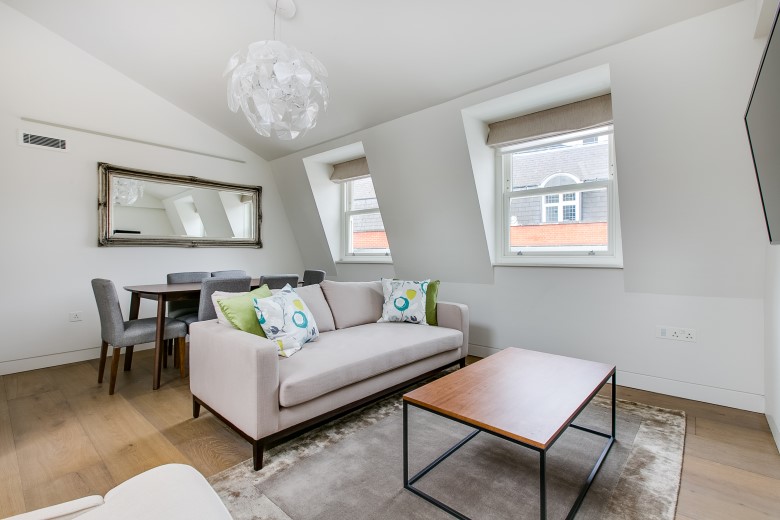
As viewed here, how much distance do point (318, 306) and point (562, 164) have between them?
8.05ft

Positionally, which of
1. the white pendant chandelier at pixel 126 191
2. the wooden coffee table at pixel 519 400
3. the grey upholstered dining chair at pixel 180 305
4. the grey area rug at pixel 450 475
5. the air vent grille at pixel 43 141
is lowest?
the grey area rug at pixel 450 475

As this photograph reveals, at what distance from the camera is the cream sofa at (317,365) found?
72.4 inches

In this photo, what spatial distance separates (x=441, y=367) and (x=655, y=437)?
1.38 metres

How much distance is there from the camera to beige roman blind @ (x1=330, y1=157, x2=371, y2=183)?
4.61 m

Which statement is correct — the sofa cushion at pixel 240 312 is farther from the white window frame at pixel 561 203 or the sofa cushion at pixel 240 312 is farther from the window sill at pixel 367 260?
the white window frame at pixel 561 203

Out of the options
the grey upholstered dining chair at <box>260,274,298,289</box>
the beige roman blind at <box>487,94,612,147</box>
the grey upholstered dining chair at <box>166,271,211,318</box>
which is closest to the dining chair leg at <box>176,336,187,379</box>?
the grey upholstered dining chair at <box>166,271,211,318</box>

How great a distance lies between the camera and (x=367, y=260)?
4863 millimetres

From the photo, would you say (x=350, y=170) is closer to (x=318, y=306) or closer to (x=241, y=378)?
(x=318, y=306)

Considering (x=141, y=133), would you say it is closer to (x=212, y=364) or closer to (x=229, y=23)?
(x=229, y=23)

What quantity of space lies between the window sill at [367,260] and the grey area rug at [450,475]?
2.55 m

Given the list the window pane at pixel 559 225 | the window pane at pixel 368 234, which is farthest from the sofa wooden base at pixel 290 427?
the window pane at pixel 368 234

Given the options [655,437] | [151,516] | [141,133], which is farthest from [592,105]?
[141,133]

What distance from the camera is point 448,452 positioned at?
1.93m

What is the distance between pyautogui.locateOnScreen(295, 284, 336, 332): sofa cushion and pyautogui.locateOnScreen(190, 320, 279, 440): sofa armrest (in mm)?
709
